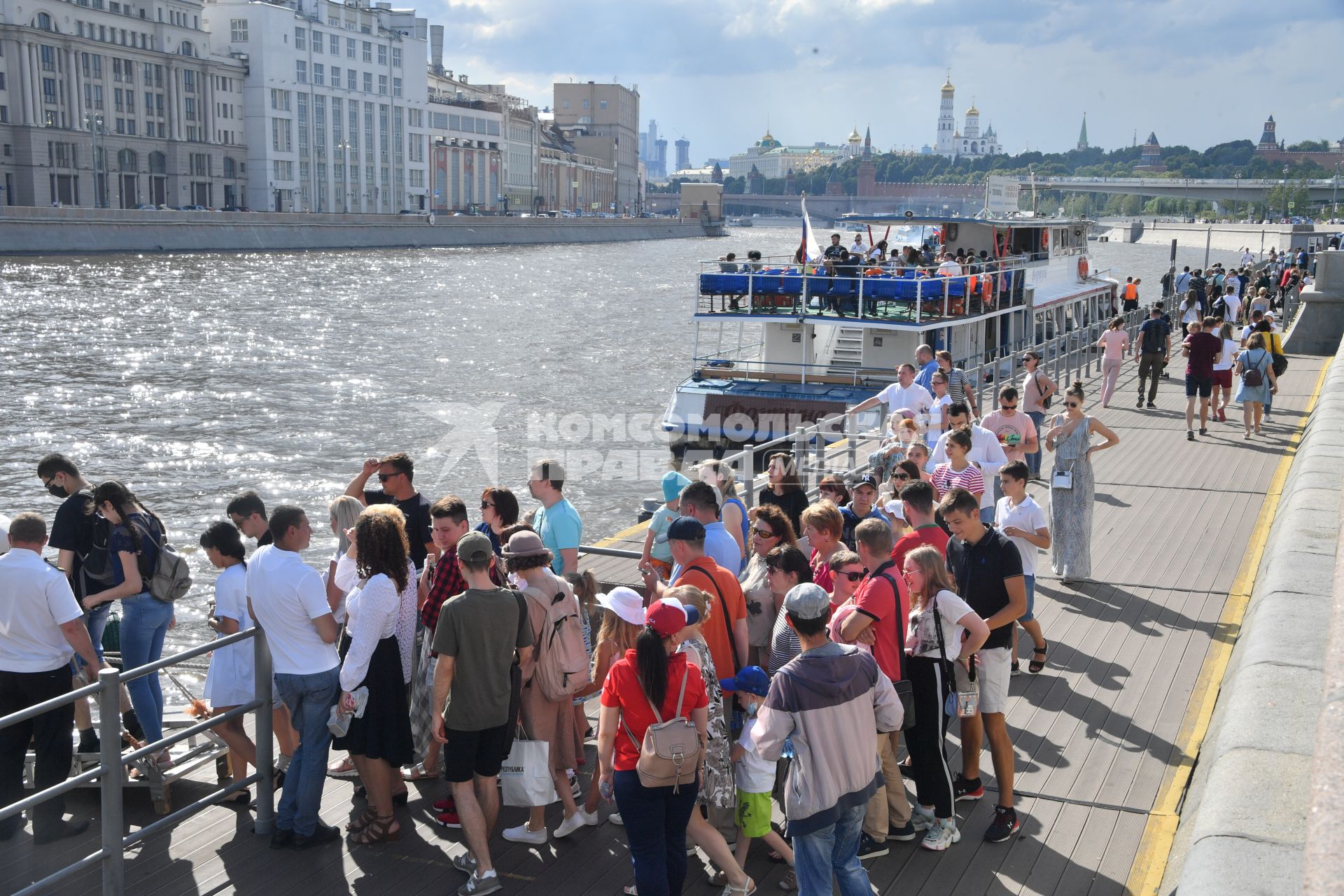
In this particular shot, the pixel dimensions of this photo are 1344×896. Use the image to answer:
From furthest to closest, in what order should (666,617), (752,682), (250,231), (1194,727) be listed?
1. (250,231)
2. (1194,727)
3. (752,682)
4. (666,617)

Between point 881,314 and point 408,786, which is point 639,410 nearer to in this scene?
point 881,314

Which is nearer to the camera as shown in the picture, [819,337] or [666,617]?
[666,617]

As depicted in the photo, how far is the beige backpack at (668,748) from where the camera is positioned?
16.8ft

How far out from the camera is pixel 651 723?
515cm

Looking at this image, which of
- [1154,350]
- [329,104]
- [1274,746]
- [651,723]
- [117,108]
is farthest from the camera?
[329,104]

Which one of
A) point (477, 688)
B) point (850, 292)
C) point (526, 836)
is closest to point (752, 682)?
point (477, 688)

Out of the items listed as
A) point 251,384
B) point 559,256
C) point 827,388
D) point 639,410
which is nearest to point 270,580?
point 827,388

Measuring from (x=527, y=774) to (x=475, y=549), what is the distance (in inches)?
55.3

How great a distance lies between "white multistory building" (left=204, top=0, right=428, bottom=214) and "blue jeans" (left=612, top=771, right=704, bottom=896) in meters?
124

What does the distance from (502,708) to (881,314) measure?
57.3 ft

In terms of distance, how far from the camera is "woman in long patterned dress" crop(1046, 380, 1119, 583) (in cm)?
1063

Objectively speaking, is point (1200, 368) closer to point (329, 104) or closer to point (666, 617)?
point (666, 617)

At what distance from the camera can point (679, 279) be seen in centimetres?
8988

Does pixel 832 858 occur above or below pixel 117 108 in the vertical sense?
below
